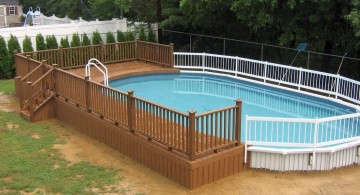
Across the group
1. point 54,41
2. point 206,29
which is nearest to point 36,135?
point 54,41

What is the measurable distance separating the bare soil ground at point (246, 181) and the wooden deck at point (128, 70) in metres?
7.14

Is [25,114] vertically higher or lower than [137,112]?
lower

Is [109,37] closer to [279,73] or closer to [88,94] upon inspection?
[279,73]

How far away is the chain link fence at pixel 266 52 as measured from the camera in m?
16.1

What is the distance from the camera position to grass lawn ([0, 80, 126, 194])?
24.3 feet

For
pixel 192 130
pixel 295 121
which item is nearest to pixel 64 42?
pixel 192 130

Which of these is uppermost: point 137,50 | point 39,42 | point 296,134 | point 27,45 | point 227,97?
point 39,42

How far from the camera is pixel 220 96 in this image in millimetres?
14234

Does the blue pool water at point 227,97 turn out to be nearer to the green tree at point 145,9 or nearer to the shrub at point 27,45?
the shrub at point 27,45

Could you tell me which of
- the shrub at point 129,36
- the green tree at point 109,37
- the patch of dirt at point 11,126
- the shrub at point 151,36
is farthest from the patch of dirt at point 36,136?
the shrub at point 151,36

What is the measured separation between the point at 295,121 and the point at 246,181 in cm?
154

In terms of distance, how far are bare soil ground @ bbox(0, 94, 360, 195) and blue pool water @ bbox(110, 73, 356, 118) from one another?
3959mm

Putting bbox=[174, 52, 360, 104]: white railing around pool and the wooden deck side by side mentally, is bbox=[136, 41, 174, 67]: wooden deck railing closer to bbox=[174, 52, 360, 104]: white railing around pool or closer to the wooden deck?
the wooden deck

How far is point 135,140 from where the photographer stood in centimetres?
876
